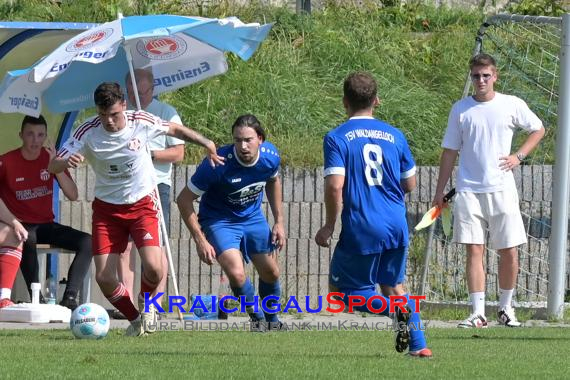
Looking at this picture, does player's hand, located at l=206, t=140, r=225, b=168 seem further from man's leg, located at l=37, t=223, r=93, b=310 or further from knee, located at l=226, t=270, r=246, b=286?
man's leg, located at l=37, t=223, r=93, b=310

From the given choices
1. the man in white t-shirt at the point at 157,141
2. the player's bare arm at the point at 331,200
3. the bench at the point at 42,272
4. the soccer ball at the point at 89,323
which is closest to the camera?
the player's bare arm at the point at 331,200

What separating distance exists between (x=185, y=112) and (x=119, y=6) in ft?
7.64

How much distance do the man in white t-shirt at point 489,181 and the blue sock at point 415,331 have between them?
2.98 m

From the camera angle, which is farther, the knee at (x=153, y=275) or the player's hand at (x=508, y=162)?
the player's hand at (x=508, y=162)

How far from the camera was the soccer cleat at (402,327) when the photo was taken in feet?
26.7

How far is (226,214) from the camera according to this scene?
422 inches

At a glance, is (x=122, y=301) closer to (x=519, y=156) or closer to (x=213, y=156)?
(x=213, y=156)

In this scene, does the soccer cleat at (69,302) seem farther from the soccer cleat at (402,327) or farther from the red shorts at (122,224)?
the soccer cleat at (402,327)

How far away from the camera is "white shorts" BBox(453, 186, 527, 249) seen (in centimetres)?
1126

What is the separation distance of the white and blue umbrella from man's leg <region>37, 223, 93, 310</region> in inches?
42.5

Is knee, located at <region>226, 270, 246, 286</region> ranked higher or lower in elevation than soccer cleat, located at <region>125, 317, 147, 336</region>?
higher

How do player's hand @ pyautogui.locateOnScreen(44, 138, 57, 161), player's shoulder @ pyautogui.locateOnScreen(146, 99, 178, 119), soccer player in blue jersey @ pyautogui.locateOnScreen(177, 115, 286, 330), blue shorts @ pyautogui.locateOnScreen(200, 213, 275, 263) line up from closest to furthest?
soccer player in blue jersey @ pyautogui.locateOnScreen(177, 115, 286, 330), blue shorts @ pyautogui.locateOnScreen(200, 213, 275, 263), player's shoulder @ pyautogui.locateOnScreen(146, 99, 178, 119), player's hand @ pyautogui.locateOnScreen(44, 138, 57, 161)

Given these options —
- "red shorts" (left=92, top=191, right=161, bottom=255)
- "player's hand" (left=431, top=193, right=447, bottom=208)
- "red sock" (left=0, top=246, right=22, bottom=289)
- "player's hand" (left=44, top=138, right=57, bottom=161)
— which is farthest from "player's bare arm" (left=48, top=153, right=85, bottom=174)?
"player's hand" (left=431, top=193, right=447, bottom=208)

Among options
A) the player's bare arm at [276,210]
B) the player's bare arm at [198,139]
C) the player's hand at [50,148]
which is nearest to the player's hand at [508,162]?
the player's bare arm at [276,210]
